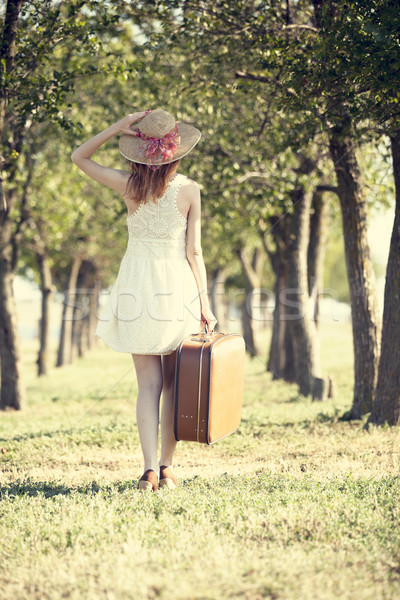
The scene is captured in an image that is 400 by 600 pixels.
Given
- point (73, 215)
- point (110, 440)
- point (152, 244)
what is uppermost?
point (73, 215)

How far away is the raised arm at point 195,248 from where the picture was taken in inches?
202

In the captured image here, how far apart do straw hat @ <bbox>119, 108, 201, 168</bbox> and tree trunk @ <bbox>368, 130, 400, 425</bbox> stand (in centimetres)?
344

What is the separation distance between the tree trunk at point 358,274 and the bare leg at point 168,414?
4160 millimetres

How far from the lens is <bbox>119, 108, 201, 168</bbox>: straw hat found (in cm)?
503

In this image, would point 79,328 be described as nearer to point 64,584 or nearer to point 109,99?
point 109,99

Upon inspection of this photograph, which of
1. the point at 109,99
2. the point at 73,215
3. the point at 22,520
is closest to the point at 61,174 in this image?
the point at 73,215

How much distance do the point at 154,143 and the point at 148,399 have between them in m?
1.93

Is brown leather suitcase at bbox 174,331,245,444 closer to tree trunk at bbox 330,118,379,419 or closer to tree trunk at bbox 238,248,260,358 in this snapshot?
tree trunk at bbox 330,118,379,419

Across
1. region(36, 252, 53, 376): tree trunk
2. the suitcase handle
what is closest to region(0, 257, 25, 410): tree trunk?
region(36, 252, 53, 376): tree trunk

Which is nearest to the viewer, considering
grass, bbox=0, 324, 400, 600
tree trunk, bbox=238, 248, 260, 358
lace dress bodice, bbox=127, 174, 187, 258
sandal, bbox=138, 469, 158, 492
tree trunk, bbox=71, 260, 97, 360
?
grass, bbox=0, 324, 400, 600

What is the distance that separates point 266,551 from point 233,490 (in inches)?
49.4

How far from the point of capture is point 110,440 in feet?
25.2

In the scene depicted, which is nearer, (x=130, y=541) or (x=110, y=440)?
(x=130, y=541)

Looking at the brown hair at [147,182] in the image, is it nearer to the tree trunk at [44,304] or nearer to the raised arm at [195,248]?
the raised arm at [195,248]
